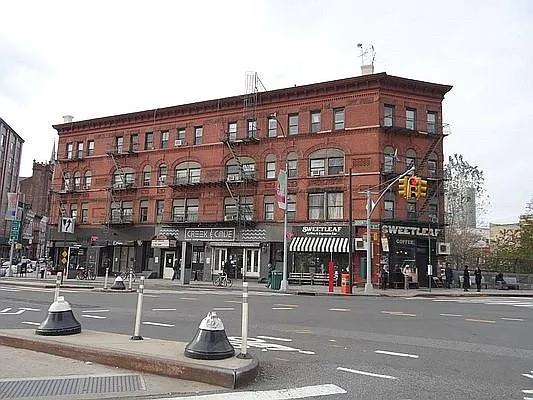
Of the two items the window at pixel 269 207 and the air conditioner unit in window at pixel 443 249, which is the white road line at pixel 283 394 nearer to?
the air conditioner unit in window at pixel 443 249

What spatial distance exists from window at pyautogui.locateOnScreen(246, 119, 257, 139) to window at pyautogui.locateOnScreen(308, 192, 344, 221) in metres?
7.26

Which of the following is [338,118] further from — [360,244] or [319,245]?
[360,244]

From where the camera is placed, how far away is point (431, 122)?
131ft

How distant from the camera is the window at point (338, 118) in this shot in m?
40.0


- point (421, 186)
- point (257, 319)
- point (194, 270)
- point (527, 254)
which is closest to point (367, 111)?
point (421, 186)

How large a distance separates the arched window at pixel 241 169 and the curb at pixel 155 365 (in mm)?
34707

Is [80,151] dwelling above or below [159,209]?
above

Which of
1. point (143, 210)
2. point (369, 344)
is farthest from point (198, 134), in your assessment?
point (369, 344)

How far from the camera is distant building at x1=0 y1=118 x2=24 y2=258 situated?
288ft

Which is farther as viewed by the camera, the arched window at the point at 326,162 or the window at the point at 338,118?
the window at the point at 338,118

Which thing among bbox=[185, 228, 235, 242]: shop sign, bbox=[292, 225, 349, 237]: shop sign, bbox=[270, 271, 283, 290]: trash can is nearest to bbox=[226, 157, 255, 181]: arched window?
bbox=[185, 228, 235, 242]: shop sign

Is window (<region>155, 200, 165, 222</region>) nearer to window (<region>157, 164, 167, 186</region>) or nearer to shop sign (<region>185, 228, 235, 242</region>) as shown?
window (<region>157, 164, 167, 186</region>)

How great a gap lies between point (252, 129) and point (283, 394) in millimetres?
38302


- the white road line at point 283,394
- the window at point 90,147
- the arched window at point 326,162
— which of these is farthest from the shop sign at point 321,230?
the white road line at point 283,394
